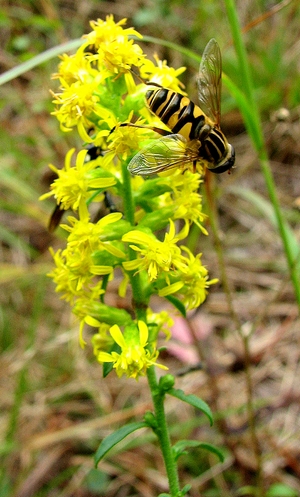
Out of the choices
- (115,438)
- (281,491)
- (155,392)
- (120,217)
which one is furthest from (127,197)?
(281,491)

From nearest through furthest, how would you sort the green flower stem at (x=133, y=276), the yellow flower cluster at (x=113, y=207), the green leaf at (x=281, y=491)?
1. the yellow flower cluster at (x=113, y=207)
2. the green flower stem at (x=133, y=276)
3. the green leaf at (x=281, y=491)

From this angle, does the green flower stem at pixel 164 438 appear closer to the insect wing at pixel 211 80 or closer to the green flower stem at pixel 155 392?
the green flower stem at pixel 155 392

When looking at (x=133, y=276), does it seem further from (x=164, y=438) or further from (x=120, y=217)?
(x=164, y=438)

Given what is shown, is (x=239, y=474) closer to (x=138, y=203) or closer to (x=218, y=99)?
(x=138, y=203)

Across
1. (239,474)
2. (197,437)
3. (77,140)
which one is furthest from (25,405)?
(77,140)

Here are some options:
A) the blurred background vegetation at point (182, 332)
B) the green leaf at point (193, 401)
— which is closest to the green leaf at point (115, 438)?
the green leaf at point (193, 401)

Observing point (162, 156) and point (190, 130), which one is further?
point (190, 130)
